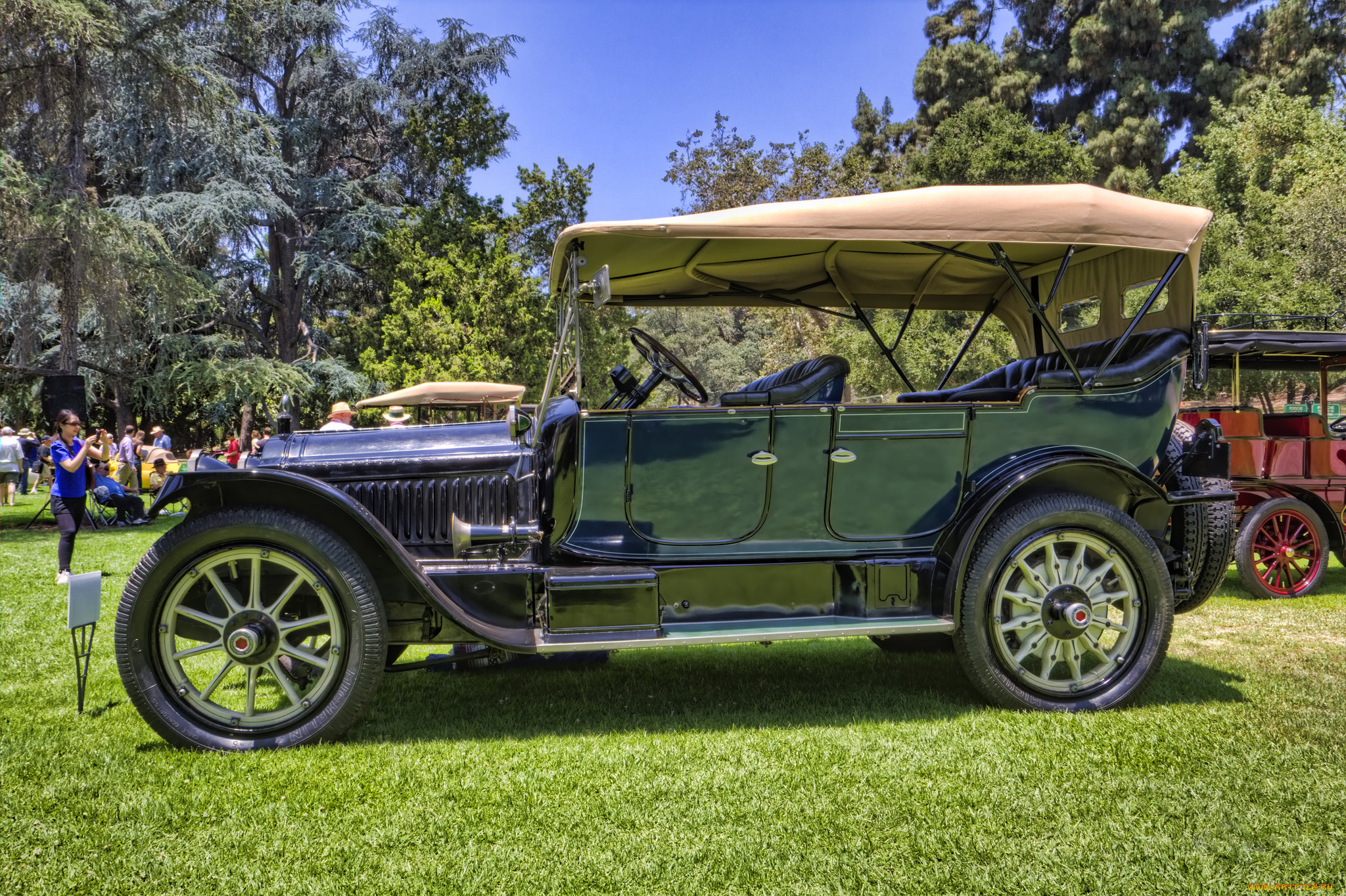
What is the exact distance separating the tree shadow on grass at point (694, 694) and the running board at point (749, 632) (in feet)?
1.48

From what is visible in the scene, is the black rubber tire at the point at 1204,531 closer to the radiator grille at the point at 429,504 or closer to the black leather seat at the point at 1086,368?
the black leather seat at the point at 1086,368

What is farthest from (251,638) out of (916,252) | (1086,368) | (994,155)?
(994,155)

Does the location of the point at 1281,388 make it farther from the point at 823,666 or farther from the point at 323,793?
the point at 323,793

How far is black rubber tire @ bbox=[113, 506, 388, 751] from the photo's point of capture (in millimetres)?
3412

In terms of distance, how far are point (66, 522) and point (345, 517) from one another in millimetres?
5953

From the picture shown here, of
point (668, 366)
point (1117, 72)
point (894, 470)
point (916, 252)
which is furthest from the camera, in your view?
point (1117, 72)

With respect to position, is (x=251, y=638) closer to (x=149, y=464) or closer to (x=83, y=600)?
(x=83, y=600)

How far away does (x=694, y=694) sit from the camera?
14.0 ft

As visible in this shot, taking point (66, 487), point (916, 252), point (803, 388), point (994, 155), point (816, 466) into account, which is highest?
point (994, 155)

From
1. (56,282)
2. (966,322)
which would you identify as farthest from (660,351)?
(966,322)

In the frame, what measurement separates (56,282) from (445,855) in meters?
16.0

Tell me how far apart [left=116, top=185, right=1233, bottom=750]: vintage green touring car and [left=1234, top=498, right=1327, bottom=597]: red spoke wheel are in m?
3.27

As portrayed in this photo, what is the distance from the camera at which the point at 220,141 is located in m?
21.8

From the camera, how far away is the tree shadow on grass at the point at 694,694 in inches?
151
